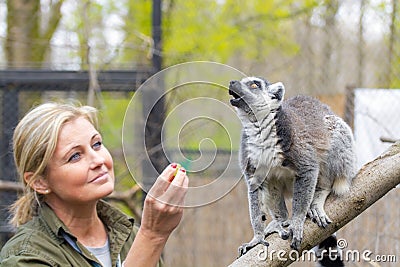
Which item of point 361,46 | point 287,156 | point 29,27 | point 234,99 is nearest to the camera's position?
point 234,99

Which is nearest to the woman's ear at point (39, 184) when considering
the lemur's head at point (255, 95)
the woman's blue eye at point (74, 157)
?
the woman's blue eye at point (74, 157)

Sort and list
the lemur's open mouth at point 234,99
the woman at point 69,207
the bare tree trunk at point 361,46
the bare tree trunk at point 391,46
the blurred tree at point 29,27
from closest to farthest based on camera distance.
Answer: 1. the lemur's open mouth at point 234,99
2. the woman at point 69,207
3. the bare tree trunk at point 391,46
4. the bare tree trunk at point 361,46
5. the blurred tree at point 29,27

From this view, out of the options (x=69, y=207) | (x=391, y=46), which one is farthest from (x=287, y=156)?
(x=391, y=46)

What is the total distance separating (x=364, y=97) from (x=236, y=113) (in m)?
1.89

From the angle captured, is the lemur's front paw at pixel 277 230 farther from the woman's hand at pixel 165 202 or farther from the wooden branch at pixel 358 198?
the woman's hand at pixel 165 202

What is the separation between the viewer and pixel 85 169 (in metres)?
1.67

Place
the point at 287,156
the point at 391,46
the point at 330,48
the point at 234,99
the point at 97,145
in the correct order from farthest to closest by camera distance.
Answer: the point at 330,48 < the point at 391,46 < the point at 97,145 < the point at 287,156 < the point at 234,99

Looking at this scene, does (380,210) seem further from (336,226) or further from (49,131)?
(49,131)

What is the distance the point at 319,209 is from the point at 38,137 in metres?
0.82

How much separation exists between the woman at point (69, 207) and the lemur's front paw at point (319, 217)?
0.35 meters

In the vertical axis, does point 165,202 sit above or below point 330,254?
above

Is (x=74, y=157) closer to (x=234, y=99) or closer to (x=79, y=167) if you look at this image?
(x=79, y=167)

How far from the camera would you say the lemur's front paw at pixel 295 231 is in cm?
141

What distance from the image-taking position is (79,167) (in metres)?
1.68
